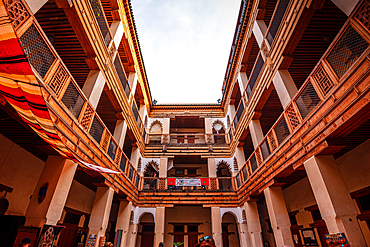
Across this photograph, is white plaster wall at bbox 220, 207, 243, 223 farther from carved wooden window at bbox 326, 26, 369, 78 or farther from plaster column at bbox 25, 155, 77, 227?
carved wooden window at bbox 326, 26, 369, 78

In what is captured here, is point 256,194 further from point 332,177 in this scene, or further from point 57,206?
point 57,206

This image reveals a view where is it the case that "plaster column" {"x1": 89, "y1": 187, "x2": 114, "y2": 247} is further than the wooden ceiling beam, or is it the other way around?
"plaster column" {"x1": 89, "y1": 187, "x2": 114, "y2": 247}

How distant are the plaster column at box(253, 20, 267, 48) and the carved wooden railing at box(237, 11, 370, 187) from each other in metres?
4.15

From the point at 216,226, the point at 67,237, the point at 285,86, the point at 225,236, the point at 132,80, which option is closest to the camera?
the point at 285,86

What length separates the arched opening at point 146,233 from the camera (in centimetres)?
1393

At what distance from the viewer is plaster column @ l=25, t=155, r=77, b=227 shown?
4832mm

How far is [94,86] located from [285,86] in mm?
6882

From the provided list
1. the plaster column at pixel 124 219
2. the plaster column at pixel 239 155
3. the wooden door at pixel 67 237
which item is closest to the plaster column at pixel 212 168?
the plaster column at pixel 239 155

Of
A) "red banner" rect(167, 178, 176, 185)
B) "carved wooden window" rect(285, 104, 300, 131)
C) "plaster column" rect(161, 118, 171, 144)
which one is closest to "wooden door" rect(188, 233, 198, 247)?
"red banner" rect(167, 178, 176, 185)

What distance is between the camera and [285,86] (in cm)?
696

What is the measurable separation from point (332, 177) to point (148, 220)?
13016 mm

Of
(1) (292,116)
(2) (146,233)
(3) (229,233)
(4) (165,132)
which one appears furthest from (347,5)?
(2) (146,233)

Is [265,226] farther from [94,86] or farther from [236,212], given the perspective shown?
[94,86]

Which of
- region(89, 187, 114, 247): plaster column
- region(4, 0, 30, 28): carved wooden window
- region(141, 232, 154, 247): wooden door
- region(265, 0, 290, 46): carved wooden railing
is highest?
region(265, 0, 290, 46): carved wooden railing
